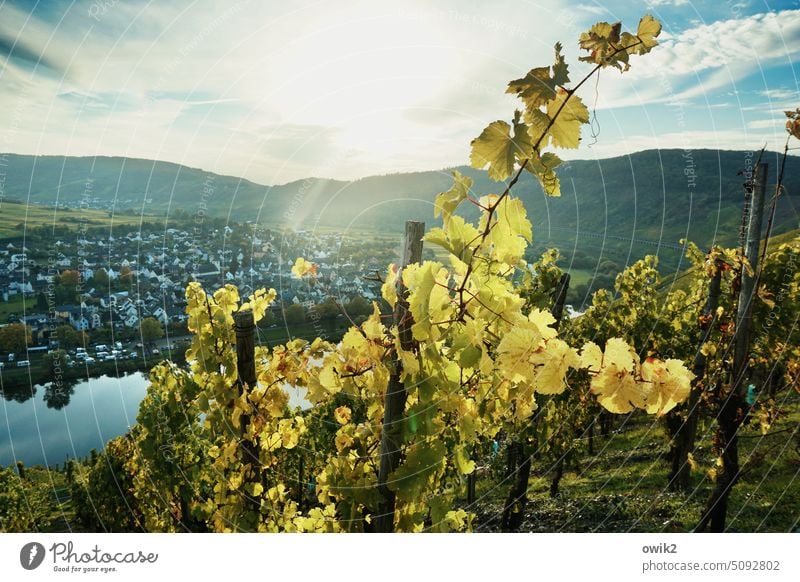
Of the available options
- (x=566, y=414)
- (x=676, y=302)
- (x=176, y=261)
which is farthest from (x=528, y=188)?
(x=176, y=261)

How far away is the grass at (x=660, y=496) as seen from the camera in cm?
625

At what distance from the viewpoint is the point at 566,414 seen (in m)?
8.12

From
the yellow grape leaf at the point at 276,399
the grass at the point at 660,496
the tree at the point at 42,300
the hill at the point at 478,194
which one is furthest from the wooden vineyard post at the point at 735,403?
the tree at the point at 42,300

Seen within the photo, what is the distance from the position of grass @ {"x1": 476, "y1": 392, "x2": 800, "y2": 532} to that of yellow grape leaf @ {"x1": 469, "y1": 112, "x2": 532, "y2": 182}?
4661 mm

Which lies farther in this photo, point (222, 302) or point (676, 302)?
point (676, 302)

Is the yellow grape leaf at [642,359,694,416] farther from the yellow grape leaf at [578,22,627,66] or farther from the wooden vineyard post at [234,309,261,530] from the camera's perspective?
the wooden vineyard post at [234,309,261,530]

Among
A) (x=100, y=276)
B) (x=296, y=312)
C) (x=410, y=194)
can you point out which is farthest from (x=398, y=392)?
Answer: (x=296, y=312)

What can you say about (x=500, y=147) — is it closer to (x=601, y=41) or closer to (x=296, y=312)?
(x=601, y=41)

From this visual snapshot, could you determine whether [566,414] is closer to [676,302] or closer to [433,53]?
[676,302]

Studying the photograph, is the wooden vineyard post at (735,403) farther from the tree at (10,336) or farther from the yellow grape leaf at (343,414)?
the tree at (10,336)

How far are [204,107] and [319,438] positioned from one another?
8130 millimetres

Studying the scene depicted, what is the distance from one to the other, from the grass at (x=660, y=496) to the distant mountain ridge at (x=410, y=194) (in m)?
3.45

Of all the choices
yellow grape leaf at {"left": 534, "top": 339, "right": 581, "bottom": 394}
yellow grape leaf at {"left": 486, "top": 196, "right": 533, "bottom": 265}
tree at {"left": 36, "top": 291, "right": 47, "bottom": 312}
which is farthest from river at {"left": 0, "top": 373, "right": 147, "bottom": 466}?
yellow grape leaf at {"left": 534, "top": 339, "right": 581, "bottom": 394}

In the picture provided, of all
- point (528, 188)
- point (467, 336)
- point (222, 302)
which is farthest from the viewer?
point (528, 188)
